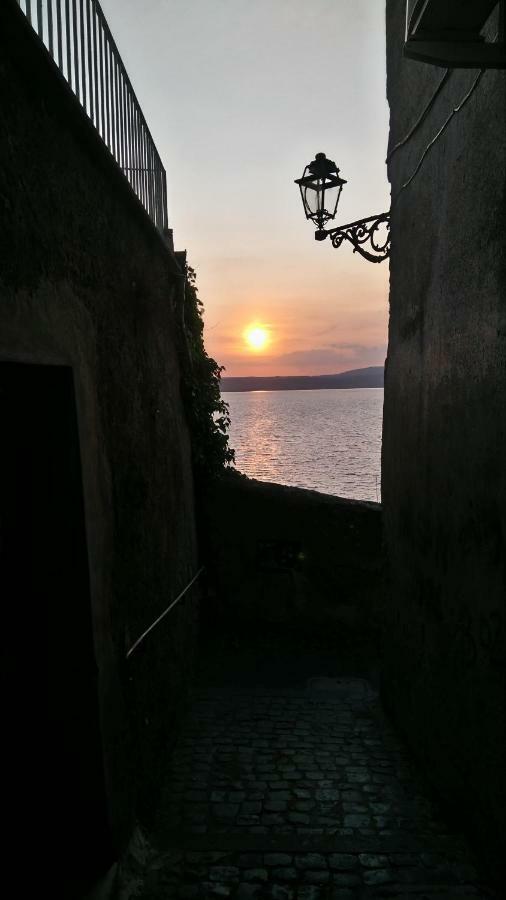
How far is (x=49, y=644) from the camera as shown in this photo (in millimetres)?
3768

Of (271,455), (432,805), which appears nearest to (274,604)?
(432,805)

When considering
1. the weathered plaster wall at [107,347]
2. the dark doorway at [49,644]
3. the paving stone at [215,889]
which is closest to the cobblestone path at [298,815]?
the paving stone at [215,889]

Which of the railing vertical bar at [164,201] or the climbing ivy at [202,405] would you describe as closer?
the railing vertical bar at [164,201]

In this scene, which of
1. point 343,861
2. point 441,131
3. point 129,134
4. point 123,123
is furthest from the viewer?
point 129,134

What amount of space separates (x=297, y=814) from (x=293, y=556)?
4660 millimetres

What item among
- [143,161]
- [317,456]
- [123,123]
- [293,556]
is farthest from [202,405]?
[317,456]

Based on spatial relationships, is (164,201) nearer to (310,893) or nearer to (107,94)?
(107,94)

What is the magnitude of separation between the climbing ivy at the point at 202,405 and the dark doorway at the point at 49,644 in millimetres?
5062

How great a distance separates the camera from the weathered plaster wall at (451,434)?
12.8 feet

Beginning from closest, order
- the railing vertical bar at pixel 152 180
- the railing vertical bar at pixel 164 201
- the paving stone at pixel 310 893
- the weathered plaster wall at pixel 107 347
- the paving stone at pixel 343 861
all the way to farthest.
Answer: the weathered plaster wall at pixel 107 347, the paving stone at pixel 310 893, the paving stone at pixel 343 861, the railing vertical bar at pixel 152 180, the railing vertical bar at pixel 164 201

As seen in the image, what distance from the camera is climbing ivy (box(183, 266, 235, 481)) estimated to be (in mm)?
8938

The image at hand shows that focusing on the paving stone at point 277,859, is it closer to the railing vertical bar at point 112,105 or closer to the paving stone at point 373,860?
the paving stone at point 373,860

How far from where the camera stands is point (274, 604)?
9.45m

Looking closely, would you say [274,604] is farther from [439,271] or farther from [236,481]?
[439,271]
